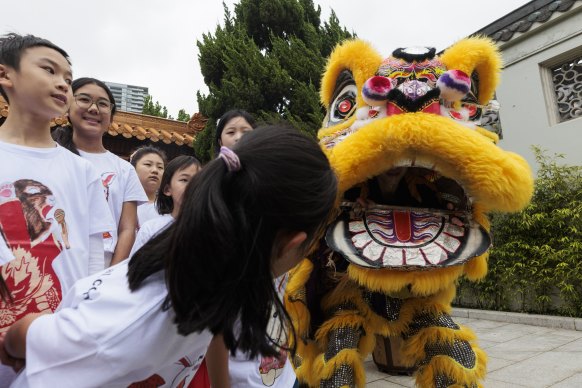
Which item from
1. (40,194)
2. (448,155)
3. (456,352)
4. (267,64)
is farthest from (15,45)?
(267,64)

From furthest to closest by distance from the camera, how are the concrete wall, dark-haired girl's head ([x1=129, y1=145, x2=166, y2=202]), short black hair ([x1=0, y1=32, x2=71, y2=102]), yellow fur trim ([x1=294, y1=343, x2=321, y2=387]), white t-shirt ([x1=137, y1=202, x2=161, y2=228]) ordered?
the concrete wall < dark-haired girl's head ([x1=129, y1=145, x2=166, y2=202]) < white t-shirt ([x1=137, y1=202, x2=161, y2=228]) < yellow fur trim ([x1=294, y1=343, x2=321, y2=387]) < short black hair ([x1=0, y1=32, x2=71, y2=102])

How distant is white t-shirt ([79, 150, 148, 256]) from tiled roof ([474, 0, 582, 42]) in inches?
179

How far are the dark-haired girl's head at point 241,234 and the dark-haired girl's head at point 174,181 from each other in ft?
4.51

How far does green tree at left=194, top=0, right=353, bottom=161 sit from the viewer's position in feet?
18.2

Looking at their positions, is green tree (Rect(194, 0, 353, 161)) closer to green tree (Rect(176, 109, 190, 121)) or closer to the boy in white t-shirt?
the boy in white t-shirt

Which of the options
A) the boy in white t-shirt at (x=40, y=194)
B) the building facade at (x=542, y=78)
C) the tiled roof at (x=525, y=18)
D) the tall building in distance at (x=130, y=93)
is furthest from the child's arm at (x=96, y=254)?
the tall building in distance at (x=130, y=93)

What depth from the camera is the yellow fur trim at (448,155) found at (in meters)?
1.61

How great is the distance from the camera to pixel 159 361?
821 millimetres

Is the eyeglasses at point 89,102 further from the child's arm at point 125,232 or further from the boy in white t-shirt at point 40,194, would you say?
the boy in white t-shirt at point 40,194

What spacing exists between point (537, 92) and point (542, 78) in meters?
0.16

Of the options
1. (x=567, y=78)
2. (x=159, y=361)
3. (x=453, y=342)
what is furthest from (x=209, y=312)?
(x=567, y=78)

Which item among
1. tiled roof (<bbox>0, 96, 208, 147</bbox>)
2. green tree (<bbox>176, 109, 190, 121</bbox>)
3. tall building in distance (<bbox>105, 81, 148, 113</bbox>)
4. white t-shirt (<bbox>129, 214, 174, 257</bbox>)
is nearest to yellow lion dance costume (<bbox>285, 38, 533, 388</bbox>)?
white t-shirt (<bbox>129, 214, 174, 257</bbox>)

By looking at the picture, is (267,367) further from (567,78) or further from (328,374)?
(567,78)

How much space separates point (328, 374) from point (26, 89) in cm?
154
